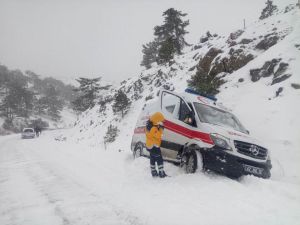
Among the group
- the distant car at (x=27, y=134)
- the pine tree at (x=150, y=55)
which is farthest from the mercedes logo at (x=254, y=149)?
the pine tree at (x=150, y=55)

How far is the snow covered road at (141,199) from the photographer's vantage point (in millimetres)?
4910

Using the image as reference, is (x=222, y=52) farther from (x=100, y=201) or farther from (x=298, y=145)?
(x=100, y=201)

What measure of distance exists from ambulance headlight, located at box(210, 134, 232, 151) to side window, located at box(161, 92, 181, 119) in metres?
1.77

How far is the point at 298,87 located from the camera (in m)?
13.6

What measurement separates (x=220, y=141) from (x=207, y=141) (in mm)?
333

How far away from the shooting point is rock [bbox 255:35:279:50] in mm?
18880

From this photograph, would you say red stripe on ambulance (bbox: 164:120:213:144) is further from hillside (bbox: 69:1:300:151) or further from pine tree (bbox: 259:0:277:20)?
pine tree (bbox: 259:0:277:20)

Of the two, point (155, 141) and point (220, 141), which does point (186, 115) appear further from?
point (220, 141)

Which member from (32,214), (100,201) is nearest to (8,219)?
(32,214)

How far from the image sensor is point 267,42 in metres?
19.1

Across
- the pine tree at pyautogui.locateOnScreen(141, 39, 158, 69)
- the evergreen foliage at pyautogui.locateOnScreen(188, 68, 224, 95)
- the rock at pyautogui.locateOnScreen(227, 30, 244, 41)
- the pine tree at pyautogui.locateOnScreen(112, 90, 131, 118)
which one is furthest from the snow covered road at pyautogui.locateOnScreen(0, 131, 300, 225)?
the pine tree at pyautogui.locateOnScreen(141, 39, 158, 69)

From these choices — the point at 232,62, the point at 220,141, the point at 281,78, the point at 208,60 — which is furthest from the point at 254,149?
the point at 208,60

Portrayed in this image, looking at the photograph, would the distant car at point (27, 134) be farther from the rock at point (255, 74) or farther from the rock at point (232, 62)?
the rock at point (255, 74)

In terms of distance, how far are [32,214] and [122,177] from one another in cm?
342
